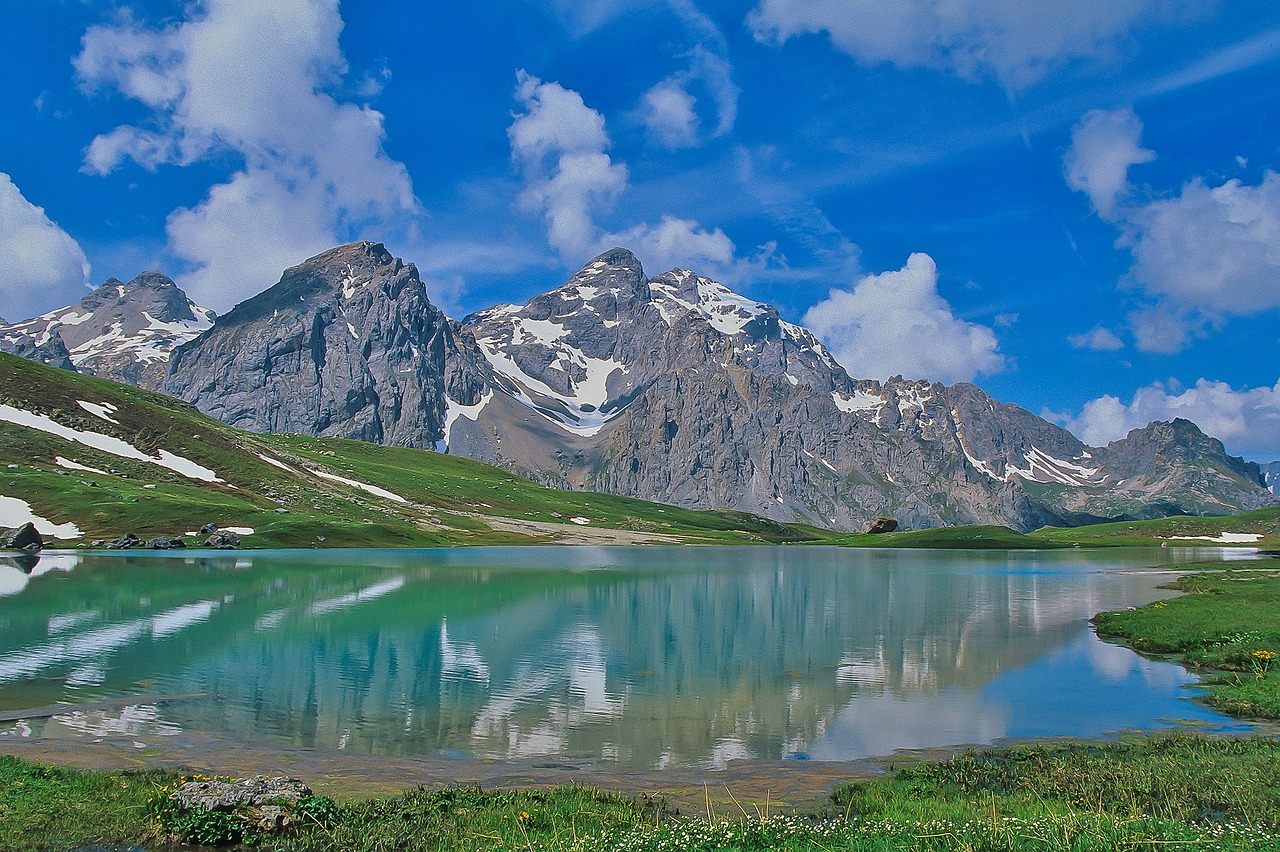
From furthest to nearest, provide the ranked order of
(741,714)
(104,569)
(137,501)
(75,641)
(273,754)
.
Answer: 1. (137,501)
2. (104,569)
3. (75,641)
4. (741,714)
5. (273,754)

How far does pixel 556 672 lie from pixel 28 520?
123724mm

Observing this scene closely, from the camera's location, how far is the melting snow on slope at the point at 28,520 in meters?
Result: 121

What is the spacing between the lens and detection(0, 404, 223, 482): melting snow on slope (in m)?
165

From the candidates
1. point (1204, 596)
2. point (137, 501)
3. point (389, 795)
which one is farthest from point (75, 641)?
point (137, 501)

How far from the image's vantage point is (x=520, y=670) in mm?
39250

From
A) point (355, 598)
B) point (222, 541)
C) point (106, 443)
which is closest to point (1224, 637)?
point (355, 598)

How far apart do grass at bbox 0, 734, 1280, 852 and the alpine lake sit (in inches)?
224

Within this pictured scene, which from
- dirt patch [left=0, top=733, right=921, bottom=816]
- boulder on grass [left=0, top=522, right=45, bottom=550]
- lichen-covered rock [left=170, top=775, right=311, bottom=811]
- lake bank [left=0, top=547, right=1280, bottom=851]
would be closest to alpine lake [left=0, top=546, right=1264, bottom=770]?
dirt patch [left=0, top=733, right=921, bottom=816]

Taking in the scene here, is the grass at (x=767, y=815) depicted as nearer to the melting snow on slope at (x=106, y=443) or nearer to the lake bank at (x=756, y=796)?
the lake bank at (x=756, y=796)

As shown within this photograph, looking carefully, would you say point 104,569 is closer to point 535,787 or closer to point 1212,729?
point 535,787

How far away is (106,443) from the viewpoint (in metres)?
172

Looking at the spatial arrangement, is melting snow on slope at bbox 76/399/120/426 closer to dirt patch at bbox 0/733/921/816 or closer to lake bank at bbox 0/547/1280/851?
lake bank at bbox 0/547/1280/851

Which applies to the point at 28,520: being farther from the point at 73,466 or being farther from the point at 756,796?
the point at 756,796

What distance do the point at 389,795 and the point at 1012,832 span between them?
13511 mm
